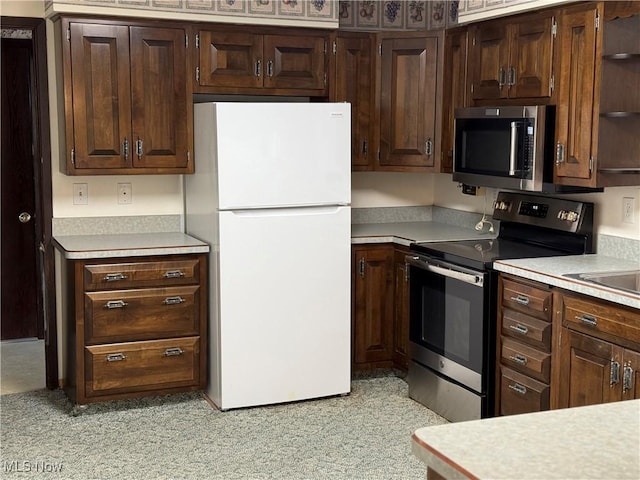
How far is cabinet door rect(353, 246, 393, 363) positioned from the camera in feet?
15.3

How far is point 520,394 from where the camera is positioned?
364 cm

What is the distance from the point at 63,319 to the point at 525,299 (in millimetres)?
2529

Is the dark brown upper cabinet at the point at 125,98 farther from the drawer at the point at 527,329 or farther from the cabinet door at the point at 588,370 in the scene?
the cabinet door at the point at 588,370

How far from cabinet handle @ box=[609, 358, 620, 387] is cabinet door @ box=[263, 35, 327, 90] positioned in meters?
2.27

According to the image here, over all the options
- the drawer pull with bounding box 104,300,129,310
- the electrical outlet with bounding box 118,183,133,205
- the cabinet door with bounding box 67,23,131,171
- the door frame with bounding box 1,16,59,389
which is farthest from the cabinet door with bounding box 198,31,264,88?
the drawer pull with bounding box 104,300,129,310

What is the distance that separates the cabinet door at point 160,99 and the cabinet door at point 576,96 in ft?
6.21

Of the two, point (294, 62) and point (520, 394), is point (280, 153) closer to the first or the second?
point (294, 62)

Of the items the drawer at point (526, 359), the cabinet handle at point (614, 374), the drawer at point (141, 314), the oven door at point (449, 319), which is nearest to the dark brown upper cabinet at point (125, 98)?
the drawer at point (141, 314)

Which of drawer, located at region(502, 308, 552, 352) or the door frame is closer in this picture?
drawer, located at region(502, 308, 552, 352)

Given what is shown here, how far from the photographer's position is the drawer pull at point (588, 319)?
3.17 metres

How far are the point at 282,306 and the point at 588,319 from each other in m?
1.63

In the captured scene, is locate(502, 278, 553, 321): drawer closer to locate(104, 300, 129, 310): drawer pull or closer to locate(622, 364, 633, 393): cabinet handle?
locate(622, 364, 633, 393): cabinet handle

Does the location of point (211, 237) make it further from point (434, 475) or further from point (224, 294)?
point (434, 475)

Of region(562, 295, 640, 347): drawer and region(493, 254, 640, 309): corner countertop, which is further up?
region(493, 254, 640, 309): corner countertop
